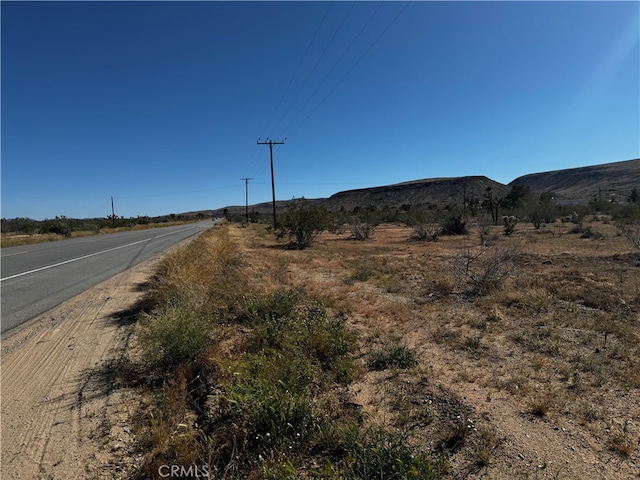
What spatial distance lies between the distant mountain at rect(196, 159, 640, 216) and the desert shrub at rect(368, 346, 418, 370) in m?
79.0

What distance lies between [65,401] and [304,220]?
20.2 meters

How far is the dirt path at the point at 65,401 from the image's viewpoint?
114 inches

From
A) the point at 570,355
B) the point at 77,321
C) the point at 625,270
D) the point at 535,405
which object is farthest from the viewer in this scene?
the point at 625,270

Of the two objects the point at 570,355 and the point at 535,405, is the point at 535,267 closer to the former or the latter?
the point at 570,355

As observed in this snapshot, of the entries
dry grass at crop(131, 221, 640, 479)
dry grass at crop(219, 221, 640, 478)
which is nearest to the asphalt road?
dry grass at crop(131, 221, 640, 479)

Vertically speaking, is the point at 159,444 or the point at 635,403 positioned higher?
the point at 159,444

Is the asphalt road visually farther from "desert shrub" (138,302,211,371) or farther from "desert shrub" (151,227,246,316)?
"desert shrub" (138,302,211,371)

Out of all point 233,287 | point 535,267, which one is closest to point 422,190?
point 535,267

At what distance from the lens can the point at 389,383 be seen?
14.9ft

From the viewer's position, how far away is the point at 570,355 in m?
5.45

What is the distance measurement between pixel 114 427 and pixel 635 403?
560 centimetres

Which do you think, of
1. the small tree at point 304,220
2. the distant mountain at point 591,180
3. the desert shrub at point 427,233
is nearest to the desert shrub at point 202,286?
the small tree at point 304,220

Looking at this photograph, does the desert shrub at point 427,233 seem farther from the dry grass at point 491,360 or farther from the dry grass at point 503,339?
the dry grass at point 491,360

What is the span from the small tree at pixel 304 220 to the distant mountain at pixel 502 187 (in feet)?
195
